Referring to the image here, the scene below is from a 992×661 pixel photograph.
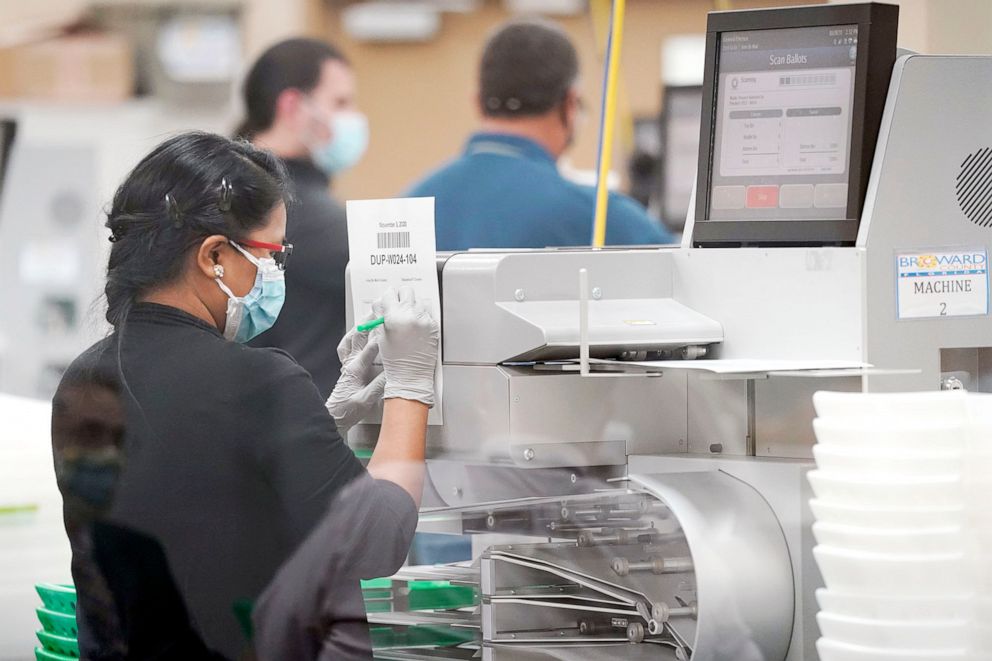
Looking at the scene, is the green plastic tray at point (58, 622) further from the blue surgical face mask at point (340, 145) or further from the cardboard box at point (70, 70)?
the cardboard box at point (70, 70)

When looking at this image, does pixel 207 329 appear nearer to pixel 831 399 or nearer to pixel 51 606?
pixel 51 606

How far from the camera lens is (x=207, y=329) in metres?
1.66

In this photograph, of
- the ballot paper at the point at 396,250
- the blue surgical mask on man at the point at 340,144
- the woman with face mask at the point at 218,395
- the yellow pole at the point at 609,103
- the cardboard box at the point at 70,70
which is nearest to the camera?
the woman with face mask at the point at 218,395

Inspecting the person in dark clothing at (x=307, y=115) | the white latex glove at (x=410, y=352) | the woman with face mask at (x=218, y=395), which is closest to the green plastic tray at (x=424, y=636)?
the woman with face mask at (x=218, y=395)

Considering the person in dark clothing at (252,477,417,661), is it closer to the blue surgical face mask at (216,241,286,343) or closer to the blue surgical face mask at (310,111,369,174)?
the blue surgical face mask at (216,241,286,343)

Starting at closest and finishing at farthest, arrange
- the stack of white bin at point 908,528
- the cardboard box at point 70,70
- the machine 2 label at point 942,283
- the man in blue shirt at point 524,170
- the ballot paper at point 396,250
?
1. the stack of white bin at point 908,528
2. the machine 2 label at point 942,283
3. the ballot paper at point 396,250
4. the man in blue shirt at point 524,170
5. the cardboard box at point 70,70

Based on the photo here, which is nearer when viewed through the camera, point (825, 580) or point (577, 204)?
point (825, 580)

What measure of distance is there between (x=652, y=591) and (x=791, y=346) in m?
0.34

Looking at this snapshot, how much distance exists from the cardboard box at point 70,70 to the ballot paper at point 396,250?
18.7 ft

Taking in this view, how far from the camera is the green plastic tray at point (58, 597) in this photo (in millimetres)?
1903

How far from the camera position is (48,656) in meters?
1.96

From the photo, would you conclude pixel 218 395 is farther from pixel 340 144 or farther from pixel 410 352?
pixel 340 144

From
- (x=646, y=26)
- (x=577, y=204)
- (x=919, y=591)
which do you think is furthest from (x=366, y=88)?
(x=919, y=591)

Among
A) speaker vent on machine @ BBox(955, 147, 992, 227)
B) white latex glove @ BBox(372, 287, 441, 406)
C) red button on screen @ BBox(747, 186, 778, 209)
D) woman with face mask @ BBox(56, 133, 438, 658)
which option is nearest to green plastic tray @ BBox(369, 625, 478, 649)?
woman with face mask @ BBox(56, 133, 438, 658)
